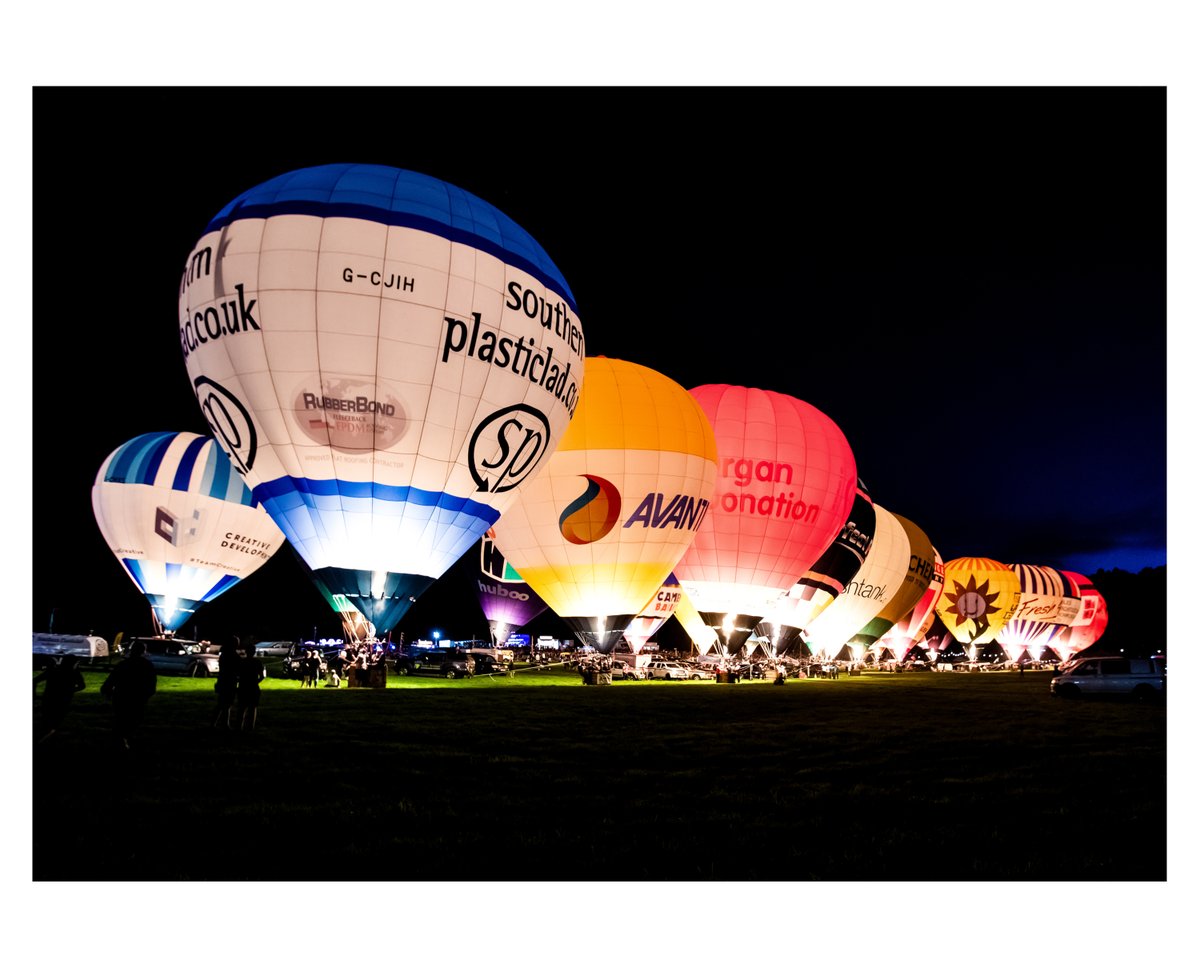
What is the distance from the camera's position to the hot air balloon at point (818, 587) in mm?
28203

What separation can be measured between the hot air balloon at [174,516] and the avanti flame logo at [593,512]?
10255mm

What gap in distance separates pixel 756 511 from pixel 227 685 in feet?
56.1

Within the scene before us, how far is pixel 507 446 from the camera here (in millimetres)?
16109

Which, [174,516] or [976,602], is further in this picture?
[976,602]

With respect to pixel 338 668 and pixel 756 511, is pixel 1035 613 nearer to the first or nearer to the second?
pixel 756 511

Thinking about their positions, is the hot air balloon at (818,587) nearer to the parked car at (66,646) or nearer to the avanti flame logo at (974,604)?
the parked car at (66,646)

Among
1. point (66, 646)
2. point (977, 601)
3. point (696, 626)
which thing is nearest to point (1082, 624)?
point (977, 601)

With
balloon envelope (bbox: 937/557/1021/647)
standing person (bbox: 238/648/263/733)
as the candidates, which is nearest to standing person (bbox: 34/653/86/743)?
standing person (bbox: 238/648/263/733)

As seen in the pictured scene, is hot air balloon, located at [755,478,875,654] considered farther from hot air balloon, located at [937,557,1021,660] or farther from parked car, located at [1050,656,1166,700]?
hot air balloon, located at [937,557,1021,660]

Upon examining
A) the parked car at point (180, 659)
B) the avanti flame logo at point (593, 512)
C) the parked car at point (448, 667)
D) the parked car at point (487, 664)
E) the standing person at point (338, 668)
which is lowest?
the parked car at point (487, 664)

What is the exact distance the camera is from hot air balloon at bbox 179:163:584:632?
1439 cm

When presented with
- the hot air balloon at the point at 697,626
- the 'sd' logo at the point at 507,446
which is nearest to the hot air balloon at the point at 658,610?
the hot air balloon at the point at 697,626

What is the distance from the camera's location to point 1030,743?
10188 mm

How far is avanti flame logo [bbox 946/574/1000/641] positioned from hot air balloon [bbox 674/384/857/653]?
29896mm
